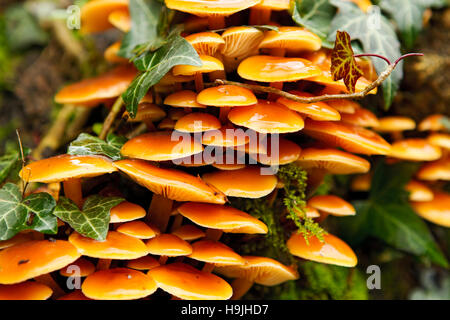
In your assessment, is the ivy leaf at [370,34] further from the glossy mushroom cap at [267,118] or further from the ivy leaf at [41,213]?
the ivy leaf at [41,213]

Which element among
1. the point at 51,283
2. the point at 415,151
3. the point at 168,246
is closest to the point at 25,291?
the point at 51,283

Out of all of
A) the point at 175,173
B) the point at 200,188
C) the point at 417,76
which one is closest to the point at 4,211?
the point at 175,173

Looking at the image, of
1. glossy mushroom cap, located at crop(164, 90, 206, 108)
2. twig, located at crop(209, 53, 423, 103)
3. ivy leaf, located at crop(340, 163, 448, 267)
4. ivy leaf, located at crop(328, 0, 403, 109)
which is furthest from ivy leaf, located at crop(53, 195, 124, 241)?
ivy leaf, located at crop(340, 163, 448, 267)

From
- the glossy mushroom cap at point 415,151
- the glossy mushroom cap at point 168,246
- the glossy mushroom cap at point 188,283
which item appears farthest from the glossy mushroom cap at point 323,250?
the glossy mushroom cap at point 415,151

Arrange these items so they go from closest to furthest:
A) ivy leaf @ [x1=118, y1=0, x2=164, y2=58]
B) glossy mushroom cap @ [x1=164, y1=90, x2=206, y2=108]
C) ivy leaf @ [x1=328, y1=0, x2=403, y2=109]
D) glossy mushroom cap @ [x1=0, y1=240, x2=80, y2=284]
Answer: glossy mushroom cap @ [x1=0, y1=240, x2=80, y2=284], glossy mushroom cap @ [x1=164, y1=90, x2=206, y2=108], ivy leaf @ [x1=328, y1=0, x2=403, y2=109], ivy leaf @ [x1=118, y1=0, x2=164, y2=58]

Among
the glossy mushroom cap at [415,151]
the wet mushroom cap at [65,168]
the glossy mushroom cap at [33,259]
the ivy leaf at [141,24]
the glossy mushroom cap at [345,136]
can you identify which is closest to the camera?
the glossy mushroom cap at [33,259]

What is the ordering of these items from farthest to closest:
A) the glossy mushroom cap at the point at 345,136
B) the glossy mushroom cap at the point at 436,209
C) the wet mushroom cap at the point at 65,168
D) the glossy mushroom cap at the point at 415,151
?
the glossy mushroom cap at the point at 436,209
the glossy mushroom cap at the point at 415,151
the glossy mushroom cap at the point at 345,136
the wet mushroom cap at the point at 65,168

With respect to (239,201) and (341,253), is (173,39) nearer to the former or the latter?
(239,201)

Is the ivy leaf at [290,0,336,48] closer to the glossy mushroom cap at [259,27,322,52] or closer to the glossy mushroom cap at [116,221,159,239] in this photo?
the glossy mushroom cap at [259,27,322,52]
